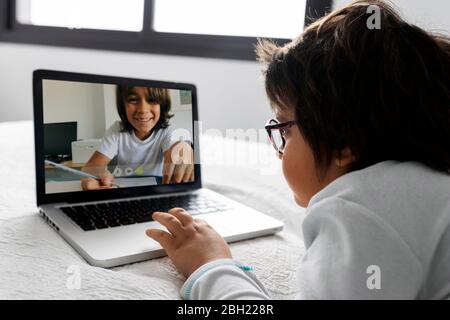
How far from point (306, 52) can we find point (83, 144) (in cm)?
44

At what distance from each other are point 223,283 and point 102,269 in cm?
16

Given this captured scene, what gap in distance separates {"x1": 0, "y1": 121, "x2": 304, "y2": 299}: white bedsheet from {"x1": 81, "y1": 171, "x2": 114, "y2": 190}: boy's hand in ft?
0.32

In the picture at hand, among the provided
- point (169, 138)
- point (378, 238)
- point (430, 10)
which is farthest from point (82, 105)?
point (430, 10)

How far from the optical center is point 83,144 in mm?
785

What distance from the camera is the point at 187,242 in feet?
1.95

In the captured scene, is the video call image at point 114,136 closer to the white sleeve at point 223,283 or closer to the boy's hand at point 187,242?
the boy's hand at point 187,242

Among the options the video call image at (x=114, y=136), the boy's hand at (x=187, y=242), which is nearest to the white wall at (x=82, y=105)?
the video call image at (x=114, y=136)

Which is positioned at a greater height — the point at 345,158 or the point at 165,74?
the point at 165,74

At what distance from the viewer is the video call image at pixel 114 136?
77 cm

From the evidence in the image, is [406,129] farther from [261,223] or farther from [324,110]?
[261,223]

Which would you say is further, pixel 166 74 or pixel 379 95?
pixel 166 74

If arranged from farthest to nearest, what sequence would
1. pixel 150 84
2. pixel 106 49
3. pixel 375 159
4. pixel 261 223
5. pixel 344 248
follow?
1. pixel 106 49
2. pixel 150 84
3. pixel 261 223
4. pixel 375 159
5. pixel 344 248

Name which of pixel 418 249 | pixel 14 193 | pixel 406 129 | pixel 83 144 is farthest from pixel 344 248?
pixel 14 193

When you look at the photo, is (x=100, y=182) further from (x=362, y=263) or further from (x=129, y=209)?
(x=362, y=263)
